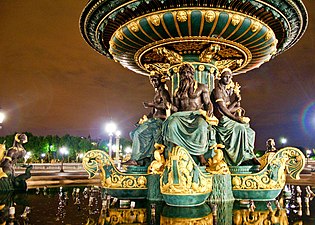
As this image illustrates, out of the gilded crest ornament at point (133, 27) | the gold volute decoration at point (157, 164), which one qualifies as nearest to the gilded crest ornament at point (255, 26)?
the gilded crest ornament at point (133, 27)

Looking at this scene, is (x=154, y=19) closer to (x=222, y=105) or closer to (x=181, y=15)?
(x=181, y=15)

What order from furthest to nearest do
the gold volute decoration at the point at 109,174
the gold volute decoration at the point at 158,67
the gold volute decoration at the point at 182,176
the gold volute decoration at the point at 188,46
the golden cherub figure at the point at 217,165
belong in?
the gold volute decoration at the point at 158,67
the gold volute decoration at the point at 188,46
the gold volute decoration at the point at 109,174
the golden cherub figure at the point at 217,165
the gold volute decoration at the point at 182,176

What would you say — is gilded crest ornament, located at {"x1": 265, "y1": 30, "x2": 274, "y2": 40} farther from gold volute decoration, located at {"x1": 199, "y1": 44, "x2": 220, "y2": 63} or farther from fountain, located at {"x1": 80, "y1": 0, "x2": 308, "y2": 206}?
gold volute decoration, located at {"x1": 199, "y1": 44, "x2": 220, "y2": 63}

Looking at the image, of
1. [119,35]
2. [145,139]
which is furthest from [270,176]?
[119,35]

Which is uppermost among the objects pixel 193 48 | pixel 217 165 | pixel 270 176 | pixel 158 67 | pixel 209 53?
pixel 158 67

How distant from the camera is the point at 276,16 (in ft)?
22.5

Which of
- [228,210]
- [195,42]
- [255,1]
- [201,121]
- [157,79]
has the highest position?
[255,1]

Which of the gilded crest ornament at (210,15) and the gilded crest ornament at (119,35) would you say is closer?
the gilded crest ornament at (210,15)

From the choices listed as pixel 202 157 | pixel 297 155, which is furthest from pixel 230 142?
pixel 297 155

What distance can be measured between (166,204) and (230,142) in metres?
2.29

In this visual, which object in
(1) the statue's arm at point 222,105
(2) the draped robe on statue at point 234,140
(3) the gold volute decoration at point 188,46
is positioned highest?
(3) the gold volute decoration at point 188,46

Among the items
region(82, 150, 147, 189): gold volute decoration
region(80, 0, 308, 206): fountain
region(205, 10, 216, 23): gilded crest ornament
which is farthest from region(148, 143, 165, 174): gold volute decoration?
region(205, 10, 216, 23): gilded crest ornament

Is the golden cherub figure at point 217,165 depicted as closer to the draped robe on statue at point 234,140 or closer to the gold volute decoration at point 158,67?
the draped robe on statue at point 234,140

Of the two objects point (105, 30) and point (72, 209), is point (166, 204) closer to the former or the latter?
point (72, 209)
